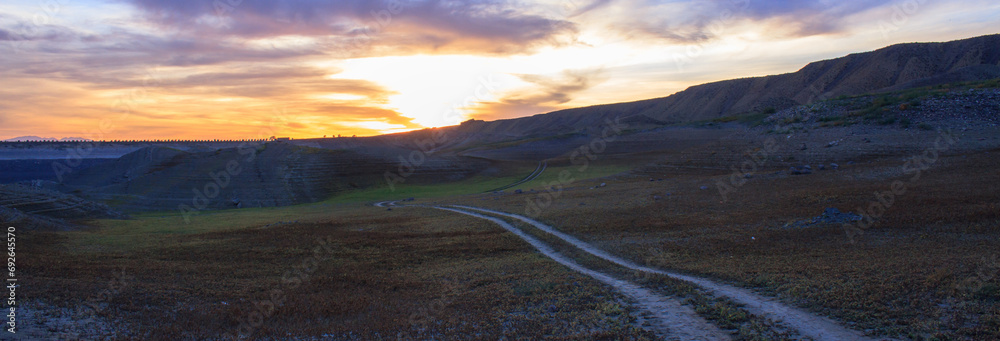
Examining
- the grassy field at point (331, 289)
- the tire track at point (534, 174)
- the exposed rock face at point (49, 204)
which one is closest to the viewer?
the grassy field at point (331, 289)

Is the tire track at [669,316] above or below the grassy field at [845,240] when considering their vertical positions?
below

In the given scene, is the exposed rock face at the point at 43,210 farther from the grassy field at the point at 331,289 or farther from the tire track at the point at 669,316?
the tire track at the point at 669,316

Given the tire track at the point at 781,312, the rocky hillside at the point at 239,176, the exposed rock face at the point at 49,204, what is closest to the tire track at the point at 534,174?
the rocky hillside at the point at 239,176

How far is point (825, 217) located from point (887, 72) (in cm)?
14842

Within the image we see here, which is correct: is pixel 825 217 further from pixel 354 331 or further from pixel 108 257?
pixel 108 257

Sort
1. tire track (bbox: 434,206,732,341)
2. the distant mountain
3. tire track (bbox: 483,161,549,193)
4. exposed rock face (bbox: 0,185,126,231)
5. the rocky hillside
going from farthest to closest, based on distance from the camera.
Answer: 1. the distant mountain
2. tire track (bbox: 483,161,549,193)
3. the rocky hillside
4. exposed rock face (bbox: 0,185,126,231)
5. tire track (bbox: 434,206,732,341)

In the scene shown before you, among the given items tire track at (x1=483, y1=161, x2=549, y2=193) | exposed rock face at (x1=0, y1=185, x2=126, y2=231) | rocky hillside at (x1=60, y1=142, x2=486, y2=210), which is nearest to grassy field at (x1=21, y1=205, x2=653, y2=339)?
exposed rock face at (x1=0, y1=185, x2=126, y2=231)

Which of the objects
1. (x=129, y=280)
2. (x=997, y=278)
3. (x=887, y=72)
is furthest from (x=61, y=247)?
(x=887, y=72)

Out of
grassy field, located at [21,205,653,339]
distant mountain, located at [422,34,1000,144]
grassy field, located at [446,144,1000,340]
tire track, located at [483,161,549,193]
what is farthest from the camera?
distant mountain, located at [422,34,1000,144]

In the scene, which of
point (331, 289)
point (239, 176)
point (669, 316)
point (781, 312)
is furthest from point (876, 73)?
point (331, 289)

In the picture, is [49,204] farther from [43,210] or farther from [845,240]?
[845,240]

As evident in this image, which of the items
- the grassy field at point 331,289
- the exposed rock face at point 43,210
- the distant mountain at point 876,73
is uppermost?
the distant mountain at point 876,73

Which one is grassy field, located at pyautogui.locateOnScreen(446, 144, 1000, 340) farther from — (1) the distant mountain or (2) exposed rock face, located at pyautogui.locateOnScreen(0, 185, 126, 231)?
(1) the distant mountain

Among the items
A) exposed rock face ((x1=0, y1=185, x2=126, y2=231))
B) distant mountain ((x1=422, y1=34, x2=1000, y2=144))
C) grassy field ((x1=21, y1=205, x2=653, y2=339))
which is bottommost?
grassy field ((x1=21, y1=205, x2=653, y2=339))
